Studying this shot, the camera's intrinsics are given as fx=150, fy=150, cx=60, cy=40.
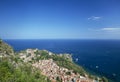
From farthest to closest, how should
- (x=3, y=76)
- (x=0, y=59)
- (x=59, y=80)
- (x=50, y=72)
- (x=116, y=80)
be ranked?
(x=116, y=80)
(x=50, y=72)
(x=59, y=80)
(x=0, y=59)
(x=3, y=76)

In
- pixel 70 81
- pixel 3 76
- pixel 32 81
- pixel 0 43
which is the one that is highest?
pixel 0 43

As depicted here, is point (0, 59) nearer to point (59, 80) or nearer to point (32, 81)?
point (32, 81)

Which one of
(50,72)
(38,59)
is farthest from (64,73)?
(38,59)

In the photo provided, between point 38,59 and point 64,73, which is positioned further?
point 38,59

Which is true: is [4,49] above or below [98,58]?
above

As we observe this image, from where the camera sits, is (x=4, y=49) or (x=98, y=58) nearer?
(x=4, y=49)

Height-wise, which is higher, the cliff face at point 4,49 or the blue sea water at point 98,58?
the cliff face at point 4,49

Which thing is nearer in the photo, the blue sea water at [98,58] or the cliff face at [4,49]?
the cliff face at [4,49]

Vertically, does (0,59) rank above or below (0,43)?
below

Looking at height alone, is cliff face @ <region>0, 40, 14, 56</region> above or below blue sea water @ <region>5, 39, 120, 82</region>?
above

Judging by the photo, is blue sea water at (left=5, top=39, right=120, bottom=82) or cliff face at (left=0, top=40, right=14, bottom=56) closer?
cliff face at (left=0, top=40, right=14, bottom=56)

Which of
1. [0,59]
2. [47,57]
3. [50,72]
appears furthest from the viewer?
[47,57]
